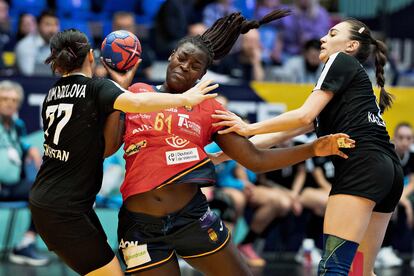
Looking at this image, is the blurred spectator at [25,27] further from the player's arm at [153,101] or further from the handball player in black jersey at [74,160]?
the player's arm at [153,101]

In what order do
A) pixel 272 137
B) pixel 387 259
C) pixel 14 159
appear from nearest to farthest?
pixel 272 137 → pixel 14 159 → pixel 387 259

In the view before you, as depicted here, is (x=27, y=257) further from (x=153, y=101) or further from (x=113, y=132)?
(x=153, y=101)

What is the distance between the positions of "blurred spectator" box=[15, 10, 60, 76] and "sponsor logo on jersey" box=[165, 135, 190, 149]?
5.32m

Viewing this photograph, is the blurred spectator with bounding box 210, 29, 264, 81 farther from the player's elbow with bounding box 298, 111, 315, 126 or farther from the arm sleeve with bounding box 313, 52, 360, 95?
the player's elbow with bounding box 298, 111, 315, 126

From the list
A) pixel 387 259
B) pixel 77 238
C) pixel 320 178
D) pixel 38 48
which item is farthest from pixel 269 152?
pixel 38 48

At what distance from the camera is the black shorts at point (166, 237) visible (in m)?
4.65

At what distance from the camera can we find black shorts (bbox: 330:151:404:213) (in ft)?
15.7

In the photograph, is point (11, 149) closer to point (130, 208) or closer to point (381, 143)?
point (130, 208)

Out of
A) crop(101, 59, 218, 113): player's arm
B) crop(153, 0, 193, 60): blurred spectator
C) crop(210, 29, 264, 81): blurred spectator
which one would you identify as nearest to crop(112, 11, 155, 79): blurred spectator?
crop(153, 0, 193, 60): blurred spectator

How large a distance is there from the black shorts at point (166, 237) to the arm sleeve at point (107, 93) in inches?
23.4

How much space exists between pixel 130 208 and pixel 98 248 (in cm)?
28

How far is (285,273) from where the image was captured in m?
8.59

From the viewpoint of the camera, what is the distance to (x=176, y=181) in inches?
184

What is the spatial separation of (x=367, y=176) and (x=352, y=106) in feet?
1.32
